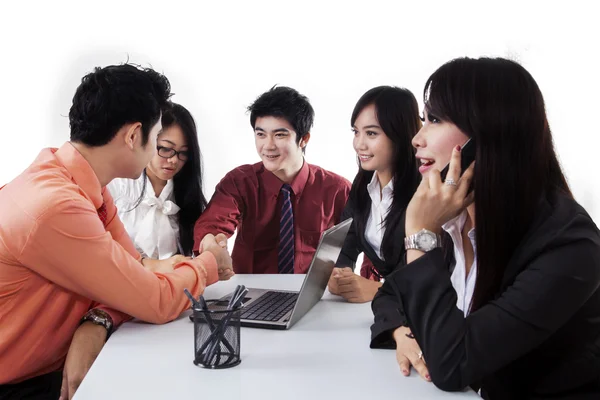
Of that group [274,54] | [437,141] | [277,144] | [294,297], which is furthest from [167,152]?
[437,141]

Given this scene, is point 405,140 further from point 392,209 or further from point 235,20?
point 235,20

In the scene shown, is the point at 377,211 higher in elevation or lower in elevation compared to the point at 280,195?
higher

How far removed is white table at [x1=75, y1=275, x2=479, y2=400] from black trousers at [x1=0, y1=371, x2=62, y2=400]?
27 centimetres

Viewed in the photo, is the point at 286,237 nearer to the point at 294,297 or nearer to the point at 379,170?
the point at 379,170

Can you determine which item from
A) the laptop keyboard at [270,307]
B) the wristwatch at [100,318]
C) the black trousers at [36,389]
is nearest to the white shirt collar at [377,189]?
the laptop keyboard at [270,307]

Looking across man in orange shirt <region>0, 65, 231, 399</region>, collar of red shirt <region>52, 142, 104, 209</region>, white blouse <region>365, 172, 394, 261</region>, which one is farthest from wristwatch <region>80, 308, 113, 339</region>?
white blouse <region>365, 172, 394, 261</region>

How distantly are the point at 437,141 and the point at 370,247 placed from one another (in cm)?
100

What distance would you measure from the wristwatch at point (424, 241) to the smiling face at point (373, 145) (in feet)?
3.73

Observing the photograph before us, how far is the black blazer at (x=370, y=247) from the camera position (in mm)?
2180

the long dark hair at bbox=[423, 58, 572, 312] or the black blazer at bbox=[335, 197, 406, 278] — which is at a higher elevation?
the long dark hair at bbox=[423, 58, 572, 312]

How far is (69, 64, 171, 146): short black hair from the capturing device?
163 cm

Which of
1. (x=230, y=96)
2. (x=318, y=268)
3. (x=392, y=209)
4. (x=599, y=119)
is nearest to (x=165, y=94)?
(x=318, y=268)

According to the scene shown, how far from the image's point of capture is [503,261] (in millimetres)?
1227

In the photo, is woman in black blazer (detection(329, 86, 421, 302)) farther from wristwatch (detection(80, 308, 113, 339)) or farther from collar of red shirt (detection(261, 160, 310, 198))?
wristwatch (detection(80, 308, 113, 339))
